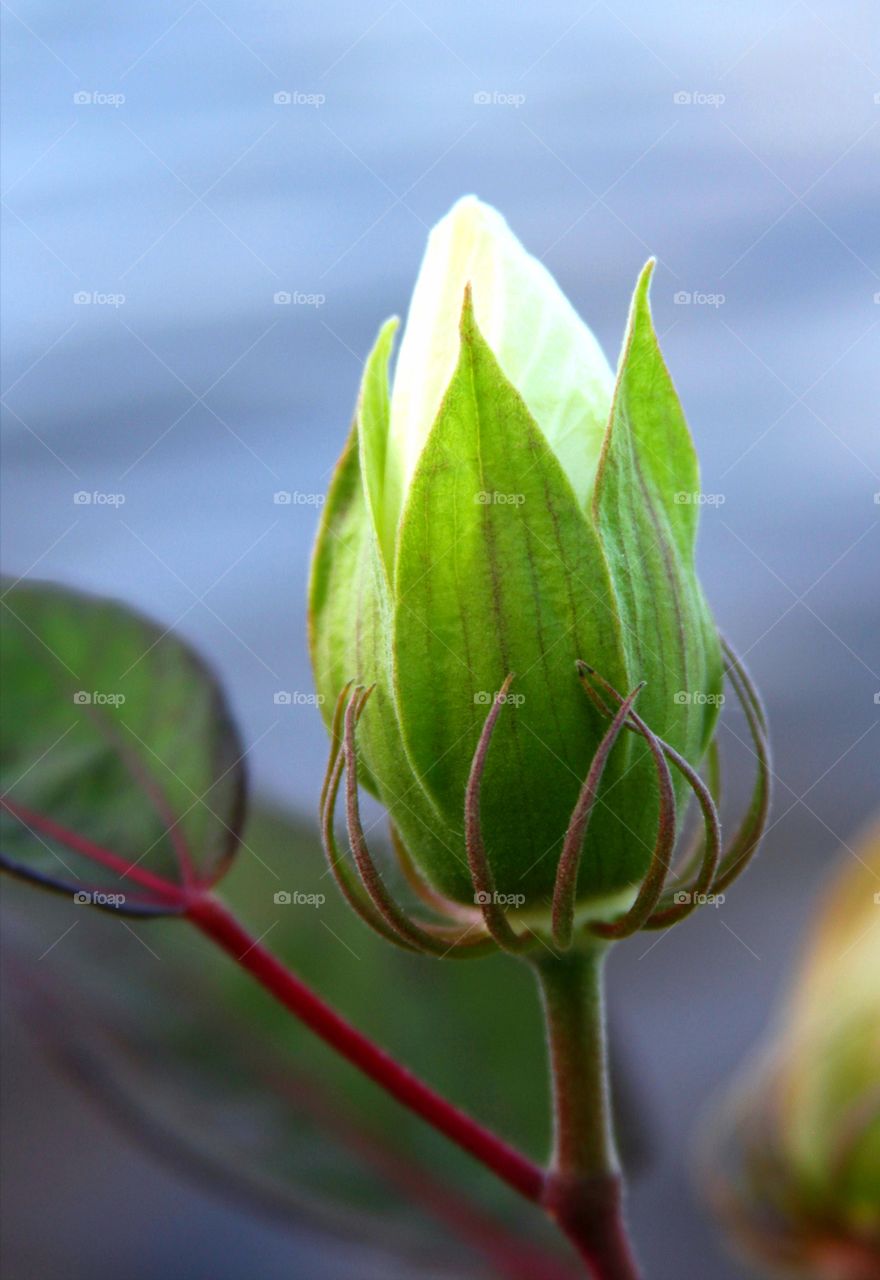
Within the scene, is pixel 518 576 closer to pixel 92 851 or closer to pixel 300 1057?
pixel 92 851

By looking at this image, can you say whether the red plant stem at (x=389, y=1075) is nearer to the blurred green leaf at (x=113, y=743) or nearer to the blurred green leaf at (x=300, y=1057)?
the blurred green leaf at (x=113, y=743)

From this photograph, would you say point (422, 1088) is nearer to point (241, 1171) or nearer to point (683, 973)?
point (241, 1171)

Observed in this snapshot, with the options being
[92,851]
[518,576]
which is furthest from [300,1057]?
[518,576]

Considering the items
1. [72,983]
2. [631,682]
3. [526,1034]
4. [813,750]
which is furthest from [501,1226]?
[813,750]

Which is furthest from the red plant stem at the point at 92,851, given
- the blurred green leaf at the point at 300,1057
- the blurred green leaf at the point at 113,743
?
the blurred green leaf at the point at 300,1057

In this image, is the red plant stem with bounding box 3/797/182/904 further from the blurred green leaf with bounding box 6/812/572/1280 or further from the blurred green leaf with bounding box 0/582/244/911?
the blurred green leaf with bounding box 6/812/572/1280

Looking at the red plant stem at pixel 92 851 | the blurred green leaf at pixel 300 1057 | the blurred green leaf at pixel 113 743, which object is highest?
the blurred green leaf at pixel 113 743

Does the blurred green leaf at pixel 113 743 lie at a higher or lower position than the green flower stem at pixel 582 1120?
higher

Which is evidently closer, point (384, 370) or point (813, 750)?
point (384, 370)
